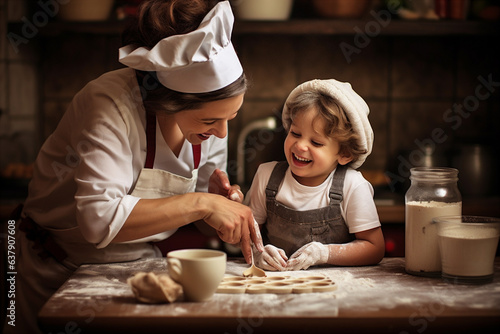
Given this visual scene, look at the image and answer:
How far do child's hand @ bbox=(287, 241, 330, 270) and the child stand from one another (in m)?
0.05

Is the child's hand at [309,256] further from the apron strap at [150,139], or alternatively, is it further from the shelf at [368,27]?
the shelf at [368,27]

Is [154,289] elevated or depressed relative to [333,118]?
depressed

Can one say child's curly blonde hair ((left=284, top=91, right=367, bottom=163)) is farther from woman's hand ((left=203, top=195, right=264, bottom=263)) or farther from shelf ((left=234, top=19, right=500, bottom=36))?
shelf ((left=234, top=19, right=500, bottom=36))

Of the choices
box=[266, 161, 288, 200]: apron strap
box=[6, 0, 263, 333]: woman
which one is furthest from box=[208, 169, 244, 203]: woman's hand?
box=[266, 161, 288, 200]: apron strap

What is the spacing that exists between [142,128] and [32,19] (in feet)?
5.72

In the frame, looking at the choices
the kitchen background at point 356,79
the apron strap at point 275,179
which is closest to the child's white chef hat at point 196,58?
the apron strap at point 275,179

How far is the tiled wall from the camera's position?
3080 mm

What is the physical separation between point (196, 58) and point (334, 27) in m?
1.51

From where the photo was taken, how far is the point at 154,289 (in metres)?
1.12

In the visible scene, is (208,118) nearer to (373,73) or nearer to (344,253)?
(344,253)

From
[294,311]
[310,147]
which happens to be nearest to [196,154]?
[310,147]

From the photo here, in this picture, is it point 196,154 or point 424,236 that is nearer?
point 424,236

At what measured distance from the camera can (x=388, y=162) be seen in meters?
3.12

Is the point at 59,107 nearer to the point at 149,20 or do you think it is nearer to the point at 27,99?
the point at 27,99
